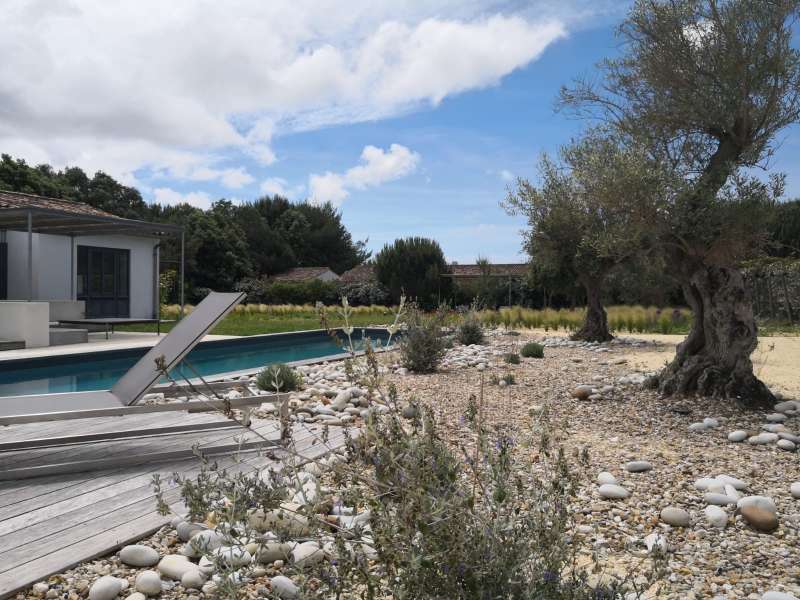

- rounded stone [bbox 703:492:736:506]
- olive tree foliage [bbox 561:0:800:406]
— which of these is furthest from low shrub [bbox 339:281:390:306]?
rounded stone [bbox 703:492:736:506]

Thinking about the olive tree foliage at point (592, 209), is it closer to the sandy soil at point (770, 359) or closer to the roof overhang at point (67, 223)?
the sandy soil at point (770, 359)

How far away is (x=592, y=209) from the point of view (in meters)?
9.70

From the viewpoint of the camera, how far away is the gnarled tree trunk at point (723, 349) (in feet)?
20.0

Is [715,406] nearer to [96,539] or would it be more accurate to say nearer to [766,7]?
[766,7]

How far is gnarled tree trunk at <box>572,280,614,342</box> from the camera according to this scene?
533 inches

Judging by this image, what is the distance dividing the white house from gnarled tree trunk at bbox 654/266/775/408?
11338 millimetres

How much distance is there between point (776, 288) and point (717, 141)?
12.4 meters

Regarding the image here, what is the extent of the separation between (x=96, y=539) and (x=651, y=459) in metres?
3.39

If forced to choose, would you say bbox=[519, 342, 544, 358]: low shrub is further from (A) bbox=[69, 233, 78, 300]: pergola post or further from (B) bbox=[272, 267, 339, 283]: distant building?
(B) bbox=[272, 267, 339, 283]: distant building

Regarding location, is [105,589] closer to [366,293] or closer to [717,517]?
[717,517]

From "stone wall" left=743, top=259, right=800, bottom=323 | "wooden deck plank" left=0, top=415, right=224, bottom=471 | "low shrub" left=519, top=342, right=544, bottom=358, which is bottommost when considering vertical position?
"wooden deck plank" left=0, top=415, right=224, bottom=471

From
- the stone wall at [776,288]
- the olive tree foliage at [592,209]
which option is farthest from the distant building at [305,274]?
the stone wall at [776,288]

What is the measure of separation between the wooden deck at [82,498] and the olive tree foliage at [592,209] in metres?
3.79

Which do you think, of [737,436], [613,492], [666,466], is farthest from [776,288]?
[613,492]
